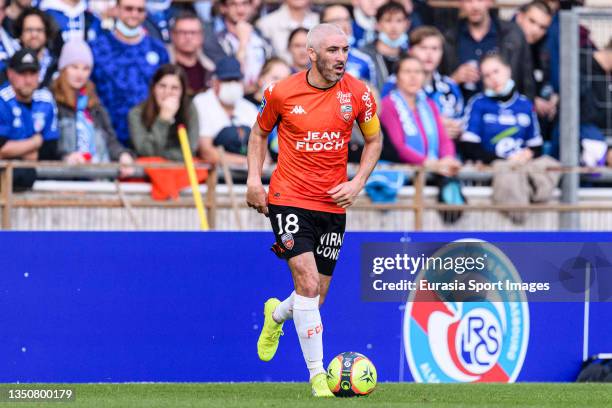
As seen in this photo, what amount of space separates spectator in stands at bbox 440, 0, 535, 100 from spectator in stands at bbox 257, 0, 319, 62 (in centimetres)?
176

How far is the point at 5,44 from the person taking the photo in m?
13.3

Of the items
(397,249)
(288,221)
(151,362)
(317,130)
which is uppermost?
(317,130)

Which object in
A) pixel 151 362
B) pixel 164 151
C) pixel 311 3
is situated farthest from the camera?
pixel 311 3

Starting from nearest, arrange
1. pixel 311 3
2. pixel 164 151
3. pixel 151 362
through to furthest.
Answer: pixel 151 362
pixel 164 151
pixel 311 3

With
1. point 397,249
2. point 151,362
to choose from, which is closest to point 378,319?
point 397,249

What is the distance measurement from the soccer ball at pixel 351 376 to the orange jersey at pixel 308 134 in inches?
39.0

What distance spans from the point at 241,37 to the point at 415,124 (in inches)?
86.6

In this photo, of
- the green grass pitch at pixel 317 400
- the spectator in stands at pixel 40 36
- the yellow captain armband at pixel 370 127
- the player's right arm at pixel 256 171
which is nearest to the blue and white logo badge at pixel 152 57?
the spectator in stands at pixel 40 36

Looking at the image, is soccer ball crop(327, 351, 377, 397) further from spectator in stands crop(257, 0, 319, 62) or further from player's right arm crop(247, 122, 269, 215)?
spectator in stands crop(257, 0, 319, 62)

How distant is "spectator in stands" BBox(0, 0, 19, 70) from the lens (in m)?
13.3

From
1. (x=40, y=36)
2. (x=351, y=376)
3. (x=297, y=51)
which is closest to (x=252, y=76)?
(x=297, y=51)

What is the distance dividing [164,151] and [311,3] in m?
2.70

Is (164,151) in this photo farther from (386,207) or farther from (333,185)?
(333,185)

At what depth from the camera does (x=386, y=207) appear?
1440 cm
